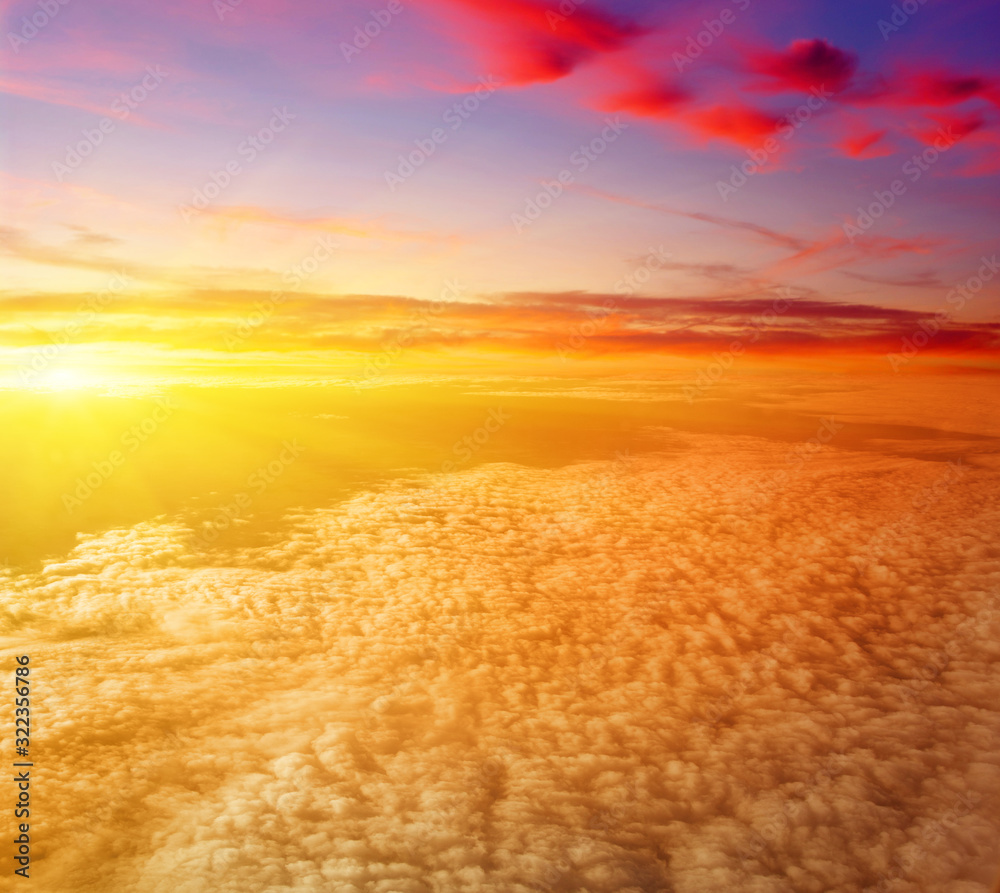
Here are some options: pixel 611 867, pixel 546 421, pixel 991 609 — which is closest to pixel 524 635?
pixel 611 867

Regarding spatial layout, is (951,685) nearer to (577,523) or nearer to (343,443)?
(577,523)

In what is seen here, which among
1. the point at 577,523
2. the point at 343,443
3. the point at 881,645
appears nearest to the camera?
the point at 881,645

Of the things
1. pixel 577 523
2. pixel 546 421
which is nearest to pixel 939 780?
pixel 577 523

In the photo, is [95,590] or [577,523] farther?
[577,523]

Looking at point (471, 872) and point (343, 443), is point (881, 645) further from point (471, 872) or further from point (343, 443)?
point (343, 443)

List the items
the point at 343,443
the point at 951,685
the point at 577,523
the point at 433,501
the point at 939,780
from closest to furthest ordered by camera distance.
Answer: the point at 939,780, the point at 951,685, the point at 577,523, the point at 433,501, the point at 343,443

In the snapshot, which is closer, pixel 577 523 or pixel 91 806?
pixel 91 806

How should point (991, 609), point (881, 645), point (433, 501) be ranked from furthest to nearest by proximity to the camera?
point (433, 501)
point (991, 609)
point (881, 645)

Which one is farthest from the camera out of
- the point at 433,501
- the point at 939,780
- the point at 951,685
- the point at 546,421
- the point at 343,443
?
the point at 546,421
